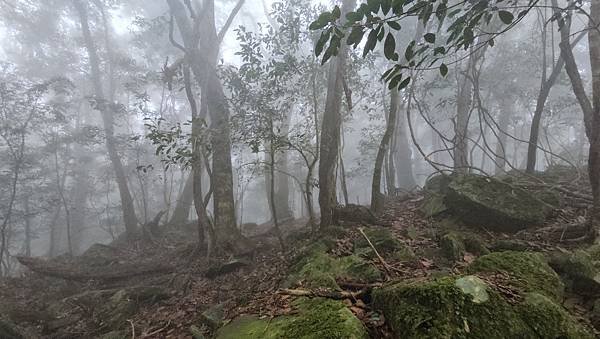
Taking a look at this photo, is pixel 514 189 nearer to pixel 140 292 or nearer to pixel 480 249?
pixel 480 249

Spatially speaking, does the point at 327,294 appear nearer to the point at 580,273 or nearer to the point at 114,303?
the point at 580,273

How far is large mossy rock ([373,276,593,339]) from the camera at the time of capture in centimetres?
212

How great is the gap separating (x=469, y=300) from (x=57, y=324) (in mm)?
7097

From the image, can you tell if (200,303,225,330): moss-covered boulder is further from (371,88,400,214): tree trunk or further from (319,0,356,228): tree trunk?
(371,88,400,214): tree trunk

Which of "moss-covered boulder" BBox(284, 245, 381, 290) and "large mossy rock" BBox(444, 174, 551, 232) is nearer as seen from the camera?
"moss-covered boulder" BBox(284, 245, 381, 290)

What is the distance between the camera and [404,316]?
7.58 feet

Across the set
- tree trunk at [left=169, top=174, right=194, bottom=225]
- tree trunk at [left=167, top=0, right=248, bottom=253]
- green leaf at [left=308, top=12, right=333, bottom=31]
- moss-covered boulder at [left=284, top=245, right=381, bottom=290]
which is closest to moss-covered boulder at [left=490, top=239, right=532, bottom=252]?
moss-covered boulder at [left=284, top=245, right=381, bottom=290]

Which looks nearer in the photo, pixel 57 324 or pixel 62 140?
pixel 57 324

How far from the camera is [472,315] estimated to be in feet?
7.09

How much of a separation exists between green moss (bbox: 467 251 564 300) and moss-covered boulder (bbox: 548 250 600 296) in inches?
8.3

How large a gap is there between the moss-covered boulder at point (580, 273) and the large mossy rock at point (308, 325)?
2139mm

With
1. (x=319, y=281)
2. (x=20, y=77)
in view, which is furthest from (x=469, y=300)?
(x=20, y=77)

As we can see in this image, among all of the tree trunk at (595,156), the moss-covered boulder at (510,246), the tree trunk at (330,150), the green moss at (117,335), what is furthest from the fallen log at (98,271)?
the tree trunk at (595,156)

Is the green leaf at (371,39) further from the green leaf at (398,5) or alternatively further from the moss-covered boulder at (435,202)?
the moss-covered boulder at (435,202)
